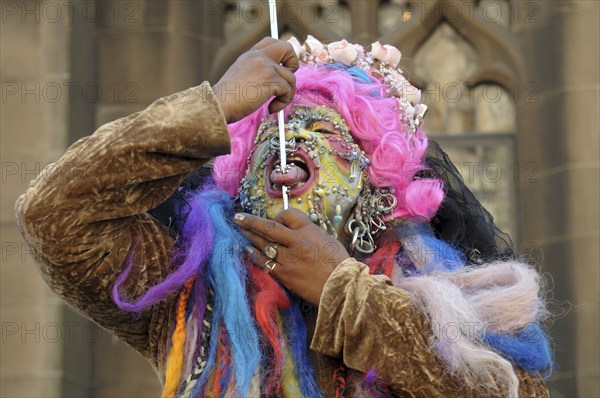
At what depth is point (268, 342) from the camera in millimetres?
3357

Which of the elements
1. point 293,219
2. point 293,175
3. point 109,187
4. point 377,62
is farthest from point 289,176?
point 377,62

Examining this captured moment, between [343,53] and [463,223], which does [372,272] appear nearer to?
[463,223]

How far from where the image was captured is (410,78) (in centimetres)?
546

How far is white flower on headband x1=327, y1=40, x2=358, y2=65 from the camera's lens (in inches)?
151

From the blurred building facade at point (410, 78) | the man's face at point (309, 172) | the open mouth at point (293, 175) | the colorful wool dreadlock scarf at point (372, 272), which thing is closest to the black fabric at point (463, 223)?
the colorful wool dreadlock scarf at point (372, 272)

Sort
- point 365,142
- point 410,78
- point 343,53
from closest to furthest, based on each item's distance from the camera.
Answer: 1. point 365,142
2. point 343,53
3. point 410,78

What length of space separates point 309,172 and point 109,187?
492mm

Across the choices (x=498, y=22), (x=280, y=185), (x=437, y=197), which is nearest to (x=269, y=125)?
(x=280, y=185)

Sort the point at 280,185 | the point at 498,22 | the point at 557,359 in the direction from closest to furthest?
1. the point at 280,185
2. the point at 557,359
3. the point at 498,22

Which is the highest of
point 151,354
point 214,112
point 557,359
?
point 214,112

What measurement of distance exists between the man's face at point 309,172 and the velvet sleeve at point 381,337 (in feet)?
0.88

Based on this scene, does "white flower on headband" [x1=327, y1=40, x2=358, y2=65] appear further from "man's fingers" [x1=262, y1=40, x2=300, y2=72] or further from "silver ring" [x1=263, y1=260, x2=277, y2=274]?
"silver ring" [x1=263, y1=260, x2=277, y2=274]

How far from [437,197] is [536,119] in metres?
2.35

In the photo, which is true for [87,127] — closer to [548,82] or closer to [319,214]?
[548,82]
